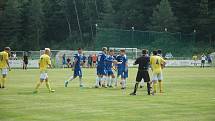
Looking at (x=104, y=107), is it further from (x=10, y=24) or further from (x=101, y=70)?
(x=10, y=24)

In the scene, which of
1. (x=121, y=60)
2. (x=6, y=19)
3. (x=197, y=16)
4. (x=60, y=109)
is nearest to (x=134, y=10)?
(x=197, y=16)

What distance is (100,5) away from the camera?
388ft

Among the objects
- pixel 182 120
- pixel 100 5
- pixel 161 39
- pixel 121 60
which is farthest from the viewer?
pixel 100 5

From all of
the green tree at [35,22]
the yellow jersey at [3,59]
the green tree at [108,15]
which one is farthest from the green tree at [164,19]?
the yellow jersey at [3,59]

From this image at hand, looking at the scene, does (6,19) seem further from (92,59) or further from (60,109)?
(60,109)

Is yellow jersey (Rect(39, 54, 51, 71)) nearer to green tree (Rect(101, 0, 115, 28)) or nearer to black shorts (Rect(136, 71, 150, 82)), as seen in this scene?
black shorts (Rect(136, 71, 150, 82))

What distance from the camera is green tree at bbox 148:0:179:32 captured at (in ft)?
317

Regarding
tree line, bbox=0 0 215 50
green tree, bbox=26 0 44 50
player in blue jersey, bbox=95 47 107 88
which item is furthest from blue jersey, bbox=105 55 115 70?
green tree, bbox=26 0 44 50

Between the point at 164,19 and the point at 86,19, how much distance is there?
2483 centimetres

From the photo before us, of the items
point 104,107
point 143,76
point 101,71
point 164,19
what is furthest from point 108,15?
point 104,107

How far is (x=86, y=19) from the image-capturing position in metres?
117

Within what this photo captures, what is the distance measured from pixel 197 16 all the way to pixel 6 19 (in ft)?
120

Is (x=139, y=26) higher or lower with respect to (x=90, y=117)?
higher

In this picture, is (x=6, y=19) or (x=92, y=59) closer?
(x=92, y=59)
